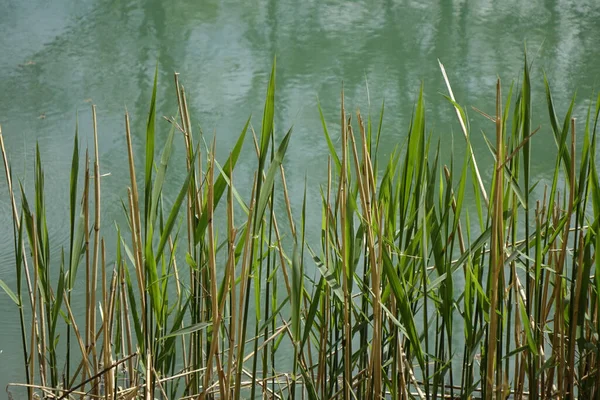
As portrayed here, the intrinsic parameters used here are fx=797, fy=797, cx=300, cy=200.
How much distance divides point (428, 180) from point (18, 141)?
2.32 m

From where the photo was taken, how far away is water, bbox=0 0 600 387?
2885 mm

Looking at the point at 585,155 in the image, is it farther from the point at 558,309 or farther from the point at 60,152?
the point at 60,152

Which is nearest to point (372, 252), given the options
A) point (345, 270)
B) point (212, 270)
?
point (345, 270)

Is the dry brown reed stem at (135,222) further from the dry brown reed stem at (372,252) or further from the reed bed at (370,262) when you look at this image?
the dry brown reed stem at (372,252)

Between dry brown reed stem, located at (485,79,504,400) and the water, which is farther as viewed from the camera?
the water

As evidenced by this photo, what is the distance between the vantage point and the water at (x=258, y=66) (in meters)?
2.88

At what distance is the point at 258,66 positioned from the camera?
3518 millimetres

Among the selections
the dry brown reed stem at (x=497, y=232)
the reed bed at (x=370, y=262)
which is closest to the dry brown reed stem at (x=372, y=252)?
the reed bed at (x=370, y=262)

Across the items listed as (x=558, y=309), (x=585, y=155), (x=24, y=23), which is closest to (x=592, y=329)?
(x=558, y=309)

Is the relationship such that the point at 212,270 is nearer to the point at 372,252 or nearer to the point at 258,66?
the point at 372,252

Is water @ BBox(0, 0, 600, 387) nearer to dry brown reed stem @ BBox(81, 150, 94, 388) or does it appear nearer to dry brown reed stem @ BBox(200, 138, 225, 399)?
dry brown reed stem @ BBox(81, 150, 94, 388)

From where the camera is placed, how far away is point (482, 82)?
341 centimetres

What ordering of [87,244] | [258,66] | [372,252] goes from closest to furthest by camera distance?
1. [372,252]
2. [87,244]
3. [258,66]

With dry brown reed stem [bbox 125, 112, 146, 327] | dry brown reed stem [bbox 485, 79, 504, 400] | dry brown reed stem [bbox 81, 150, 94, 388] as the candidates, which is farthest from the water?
dry brown reed stem [bbox 485, 79, 504, 400]
